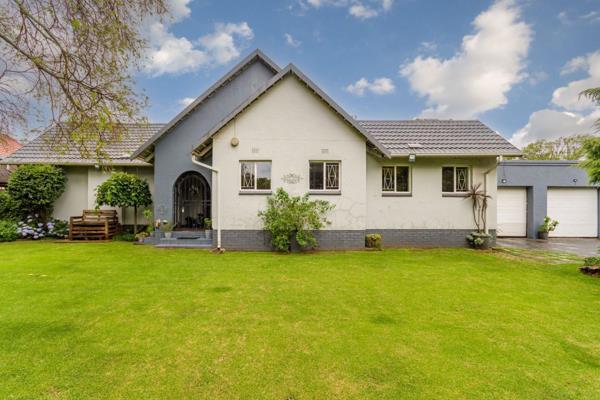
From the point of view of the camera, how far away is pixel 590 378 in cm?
295

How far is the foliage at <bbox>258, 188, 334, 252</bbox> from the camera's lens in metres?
9.50

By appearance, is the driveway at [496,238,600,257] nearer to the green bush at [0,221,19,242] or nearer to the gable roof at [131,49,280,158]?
the gable roof at [131,49,280,158]

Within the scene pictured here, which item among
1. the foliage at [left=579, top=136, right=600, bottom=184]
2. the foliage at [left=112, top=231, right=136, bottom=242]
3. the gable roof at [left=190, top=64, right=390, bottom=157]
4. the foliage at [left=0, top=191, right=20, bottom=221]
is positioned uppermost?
the gable roof at [left=190, top=64, right=390, bottom=157]

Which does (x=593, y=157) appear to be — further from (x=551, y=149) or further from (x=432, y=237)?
(x=551, y=149)

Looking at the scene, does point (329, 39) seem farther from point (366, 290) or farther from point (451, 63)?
point (366, 290)

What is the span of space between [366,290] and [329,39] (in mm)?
14003

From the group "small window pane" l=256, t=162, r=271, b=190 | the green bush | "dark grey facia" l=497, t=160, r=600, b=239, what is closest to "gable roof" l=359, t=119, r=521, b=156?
"dark grey facia" l=497, t=160, r=600, b=239

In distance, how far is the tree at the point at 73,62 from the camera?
151 inches

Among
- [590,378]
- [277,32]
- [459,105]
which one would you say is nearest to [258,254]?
[590,378]

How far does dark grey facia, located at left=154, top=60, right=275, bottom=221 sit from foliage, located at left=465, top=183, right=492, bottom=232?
32.1 feet

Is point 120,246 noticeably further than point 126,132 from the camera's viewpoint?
Yes

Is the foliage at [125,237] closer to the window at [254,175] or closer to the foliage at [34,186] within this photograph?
the foliage at [34,186]

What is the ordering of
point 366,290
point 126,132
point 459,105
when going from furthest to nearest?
point 459,105 < point 366,290 < point 126,132

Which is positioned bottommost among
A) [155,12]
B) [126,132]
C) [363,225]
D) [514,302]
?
[514,302]
